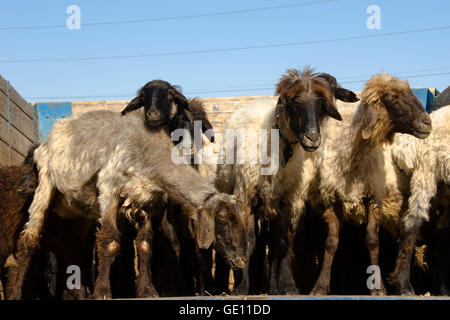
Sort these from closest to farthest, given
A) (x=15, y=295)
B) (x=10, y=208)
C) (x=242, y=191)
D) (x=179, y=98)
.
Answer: (x=15, y=295), (x=242, y=191), (x=179, y=98), (x=10, y=208)

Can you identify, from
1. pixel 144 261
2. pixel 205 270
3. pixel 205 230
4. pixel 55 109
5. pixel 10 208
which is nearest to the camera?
pixel 205 230

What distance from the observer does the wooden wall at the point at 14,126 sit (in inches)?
476

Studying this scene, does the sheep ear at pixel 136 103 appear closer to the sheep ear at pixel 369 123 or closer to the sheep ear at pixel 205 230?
the sheep ear at pixel 205 230

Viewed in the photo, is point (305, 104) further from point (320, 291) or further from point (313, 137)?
point (320, 291)

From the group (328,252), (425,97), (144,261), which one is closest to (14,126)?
(144,261)

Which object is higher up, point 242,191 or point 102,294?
point 242,191

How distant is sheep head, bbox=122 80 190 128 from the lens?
961cm

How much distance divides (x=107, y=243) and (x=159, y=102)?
1986 mm

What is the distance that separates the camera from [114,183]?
9.38 metres

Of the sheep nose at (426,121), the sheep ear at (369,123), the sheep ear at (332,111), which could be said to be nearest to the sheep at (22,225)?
the sheep ear at (332,111)

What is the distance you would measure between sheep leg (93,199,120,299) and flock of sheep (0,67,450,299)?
0.02 metres

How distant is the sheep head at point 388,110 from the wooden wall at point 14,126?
594 cm
